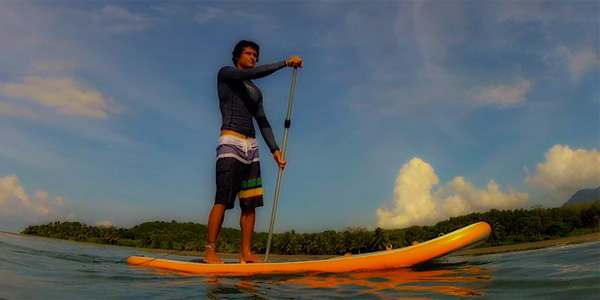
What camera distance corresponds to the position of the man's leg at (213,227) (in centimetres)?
571

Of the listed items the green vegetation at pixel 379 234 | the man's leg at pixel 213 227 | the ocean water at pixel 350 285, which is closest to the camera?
the ocean water at pixel 350 285

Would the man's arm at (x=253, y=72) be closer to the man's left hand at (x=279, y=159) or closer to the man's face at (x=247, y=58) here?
the man's face at (x=247, y=58)

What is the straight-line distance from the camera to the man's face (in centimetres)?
638

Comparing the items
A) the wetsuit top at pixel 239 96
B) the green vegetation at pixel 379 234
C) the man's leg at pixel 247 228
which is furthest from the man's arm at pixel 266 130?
the green vegetation at pixel 379 234

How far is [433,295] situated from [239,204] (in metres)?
3.75

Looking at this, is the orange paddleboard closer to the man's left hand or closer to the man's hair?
the man's left hand

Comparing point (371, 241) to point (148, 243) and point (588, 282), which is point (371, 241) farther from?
point (588, 282)

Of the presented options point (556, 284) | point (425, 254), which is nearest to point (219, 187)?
point (425, 254)

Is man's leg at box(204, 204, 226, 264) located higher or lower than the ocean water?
higher

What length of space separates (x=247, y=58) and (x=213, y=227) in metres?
2.79

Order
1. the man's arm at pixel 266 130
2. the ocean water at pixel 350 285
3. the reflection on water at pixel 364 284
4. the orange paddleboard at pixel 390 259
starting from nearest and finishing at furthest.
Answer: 1. the ocean water at pixel 350 285
2. the reflection on water at pixel 364 284
3. the orange paddleboard at pixel 390 259
4. the man's arm at pixel 266 130

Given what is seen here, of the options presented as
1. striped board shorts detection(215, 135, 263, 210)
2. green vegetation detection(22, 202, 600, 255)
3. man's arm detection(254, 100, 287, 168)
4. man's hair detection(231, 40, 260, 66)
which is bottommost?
green vegetation detection(22, 202, 600, 255)

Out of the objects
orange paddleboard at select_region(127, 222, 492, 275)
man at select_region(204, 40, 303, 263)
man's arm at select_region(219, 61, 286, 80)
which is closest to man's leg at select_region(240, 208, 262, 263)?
man at select_region(204, 40, 303, 263)

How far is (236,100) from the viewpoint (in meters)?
6.24
